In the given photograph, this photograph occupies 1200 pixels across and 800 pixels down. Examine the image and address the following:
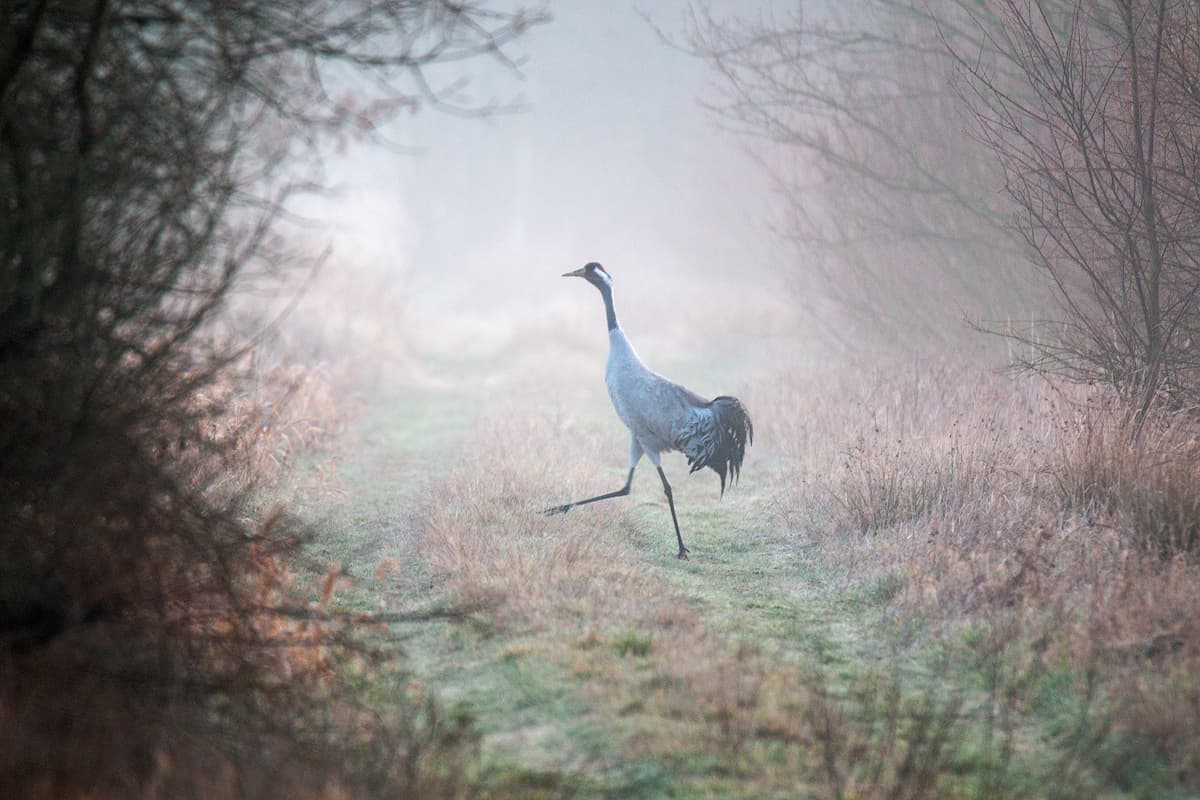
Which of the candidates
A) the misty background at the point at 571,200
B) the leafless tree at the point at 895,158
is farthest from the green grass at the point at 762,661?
the leafless tree at the point at 895,158

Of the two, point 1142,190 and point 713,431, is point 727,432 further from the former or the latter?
point 1142,190

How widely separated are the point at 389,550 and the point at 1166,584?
447 cm

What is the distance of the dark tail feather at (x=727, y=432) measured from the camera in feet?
24.5

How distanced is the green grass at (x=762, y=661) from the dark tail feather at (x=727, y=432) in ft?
2.21

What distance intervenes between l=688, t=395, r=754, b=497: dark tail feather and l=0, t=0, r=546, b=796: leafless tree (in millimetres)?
3827

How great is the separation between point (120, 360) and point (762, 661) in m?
3.01

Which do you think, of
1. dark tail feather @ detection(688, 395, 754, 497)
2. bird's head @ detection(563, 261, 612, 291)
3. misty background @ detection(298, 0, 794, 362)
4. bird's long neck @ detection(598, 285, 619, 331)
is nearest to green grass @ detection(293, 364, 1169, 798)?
dark tail feather @ detection(688, 395, 754, 497)

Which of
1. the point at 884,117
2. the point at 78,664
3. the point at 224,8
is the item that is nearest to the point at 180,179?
the point at 224,8

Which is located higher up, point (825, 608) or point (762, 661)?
point (825, 608)

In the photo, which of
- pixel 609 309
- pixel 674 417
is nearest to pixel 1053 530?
pixel 674 417

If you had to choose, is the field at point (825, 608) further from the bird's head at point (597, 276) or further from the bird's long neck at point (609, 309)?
the bird's head at point (597, 276)

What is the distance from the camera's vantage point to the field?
12.0ft

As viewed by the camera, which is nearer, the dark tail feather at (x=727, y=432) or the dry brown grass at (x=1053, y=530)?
the dry brown grass at (x=1053, y=530)

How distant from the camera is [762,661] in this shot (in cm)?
466
